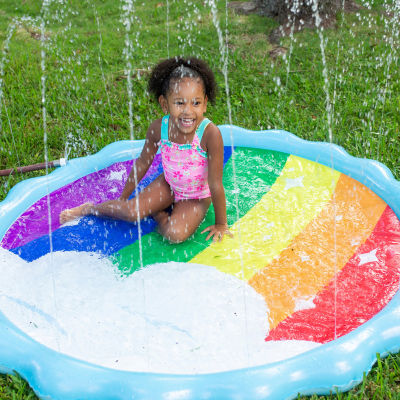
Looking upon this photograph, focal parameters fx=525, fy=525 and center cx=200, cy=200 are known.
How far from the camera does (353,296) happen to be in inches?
87.4

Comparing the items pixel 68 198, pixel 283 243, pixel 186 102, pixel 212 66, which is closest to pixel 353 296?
pixel 283 243

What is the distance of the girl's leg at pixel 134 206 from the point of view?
2.79 meters

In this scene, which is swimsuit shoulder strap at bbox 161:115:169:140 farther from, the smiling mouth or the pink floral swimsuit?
the smiling mouth

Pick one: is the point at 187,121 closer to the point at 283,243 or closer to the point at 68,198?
the point at 283,243

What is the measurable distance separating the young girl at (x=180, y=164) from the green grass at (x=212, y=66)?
38.4 inches

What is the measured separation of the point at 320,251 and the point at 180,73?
1075 mm

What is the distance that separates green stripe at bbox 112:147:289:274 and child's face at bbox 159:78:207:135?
556 millimetres

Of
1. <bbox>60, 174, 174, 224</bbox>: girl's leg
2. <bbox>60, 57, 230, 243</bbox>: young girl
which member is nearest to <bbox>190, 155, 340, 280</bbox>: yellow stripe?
<bbox>60, 57, 230, 243</bbox>: young girl

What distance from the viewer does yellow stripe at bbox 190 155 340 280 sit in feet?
8.14

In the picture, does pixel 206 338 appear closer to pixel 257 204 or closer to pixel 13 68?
pixel 257 204

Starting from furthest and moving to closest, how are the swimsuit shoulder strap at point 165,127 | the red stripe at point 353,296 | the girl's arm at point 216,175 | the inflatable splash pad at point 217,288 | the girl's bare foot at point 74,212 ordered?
the girl's bare foot at point 74,212 < the swimsuit shoulder strap at point 165,127 < the girl's arm at point 216,175 < the red stripe at point 353,296 < the inflatable splash pad at point 217,288

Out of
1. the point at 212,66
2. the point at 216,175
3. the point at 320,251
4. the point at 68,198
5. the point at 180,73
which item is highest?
the point at 212,66

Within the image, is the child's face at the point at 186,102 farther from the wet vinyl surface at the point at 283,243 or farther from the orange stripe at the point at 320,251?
the orange stripe at the point at 320,251

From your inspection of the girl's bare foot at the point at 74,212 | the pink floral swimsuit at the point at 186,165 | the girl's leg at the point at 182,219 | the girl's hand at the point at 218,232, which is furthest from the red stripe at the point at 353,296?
the girl's bare foot at the point at 74,212
